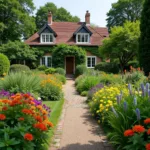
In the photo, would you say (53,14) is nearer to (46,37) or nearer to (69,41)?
(69,41)

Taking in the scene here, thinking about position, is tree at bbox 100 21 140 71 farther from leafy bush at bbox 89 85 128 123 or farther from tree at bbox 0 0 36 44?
tree at bbox 0 0 36 44

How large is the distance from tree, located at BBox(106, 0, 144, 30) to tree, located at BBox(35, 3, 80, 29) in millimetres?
10612

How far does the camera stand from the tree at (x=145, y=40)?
15703mm

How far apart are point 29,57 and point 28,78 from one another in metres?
17.7

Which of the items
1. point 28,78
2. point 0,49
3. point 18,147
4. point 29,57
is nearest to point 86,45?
point 29,57

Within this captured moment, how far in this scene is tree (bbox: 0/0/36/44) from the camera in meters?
32.6

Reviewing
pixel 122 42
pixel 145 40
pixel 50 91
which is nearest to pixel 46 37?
pixel 122 42

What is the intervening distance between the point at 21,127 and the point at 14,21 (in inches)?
1347

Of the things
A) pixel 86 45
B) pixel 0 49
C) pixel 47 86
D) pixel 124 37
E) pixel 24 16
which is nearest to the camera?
pixel 47 86

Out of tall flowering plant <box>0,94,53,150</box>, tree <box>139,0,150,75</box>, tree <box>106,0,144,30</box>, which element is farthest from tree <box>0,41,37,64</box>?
tree <box>106,0,144,30</box>

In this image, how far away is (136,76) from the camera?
1202 cm

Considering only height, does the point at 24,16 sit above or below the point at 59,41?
above

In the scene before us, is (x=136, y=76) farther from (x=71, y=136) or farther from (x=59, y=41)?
(x=59, y=41)

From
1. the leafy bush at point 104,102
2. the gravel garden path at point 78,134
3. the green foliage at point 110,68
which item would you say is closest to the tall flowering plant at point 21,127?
the gravel garden path at point 78,134
